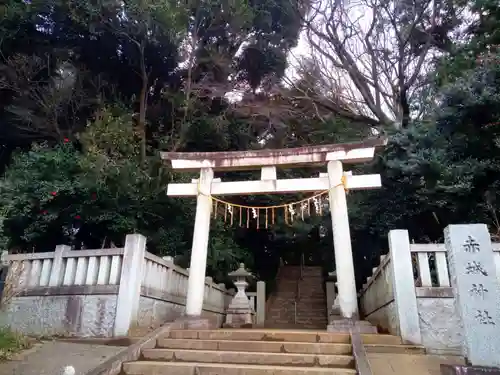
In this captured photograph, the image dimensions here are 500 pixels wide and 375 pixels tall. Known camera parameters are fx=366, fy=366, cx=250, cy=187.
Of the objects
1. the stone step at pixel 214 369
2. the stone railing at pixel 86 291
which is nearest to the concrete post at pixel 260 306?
the stone railing at pixel 86 291

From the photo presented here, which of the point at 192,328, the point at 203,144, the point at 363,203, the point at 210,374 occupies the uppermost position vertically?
the point at 203,144

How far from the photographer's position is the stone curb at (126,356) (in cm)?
483

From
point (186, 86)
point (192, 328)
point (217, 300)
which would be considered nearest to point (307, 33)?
point (186, 86)

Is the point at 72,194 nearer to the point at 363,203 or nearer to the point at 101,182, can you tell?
the point at 101,182

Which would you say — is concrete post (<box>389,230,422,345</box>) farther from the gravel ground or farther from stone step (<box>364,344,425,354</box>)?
the gravel ground

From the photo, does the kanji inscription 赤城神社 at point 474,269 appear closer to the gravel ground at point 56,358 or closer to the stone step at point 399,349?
the stone step at point 399,349

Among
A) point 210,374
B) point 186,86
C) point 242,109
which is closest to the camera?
point 210,374

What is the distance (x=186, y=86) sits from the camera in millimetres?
13648

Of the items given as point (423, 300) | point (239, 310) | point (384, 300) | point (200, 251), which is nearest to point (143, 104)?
point (200, 251)

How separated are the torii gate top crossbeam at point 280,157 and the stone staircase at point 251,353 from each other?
375cm

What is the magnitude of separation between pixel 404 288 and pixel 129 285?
487cm

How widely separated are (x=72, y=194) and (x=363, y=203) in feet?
30.4

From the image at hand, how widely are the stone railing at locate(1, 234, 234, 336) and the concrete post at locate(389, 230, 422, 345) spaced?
4.65 m

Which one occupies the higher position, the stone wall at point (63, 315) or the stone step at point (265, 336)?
the stone wall at point (63, 315)
